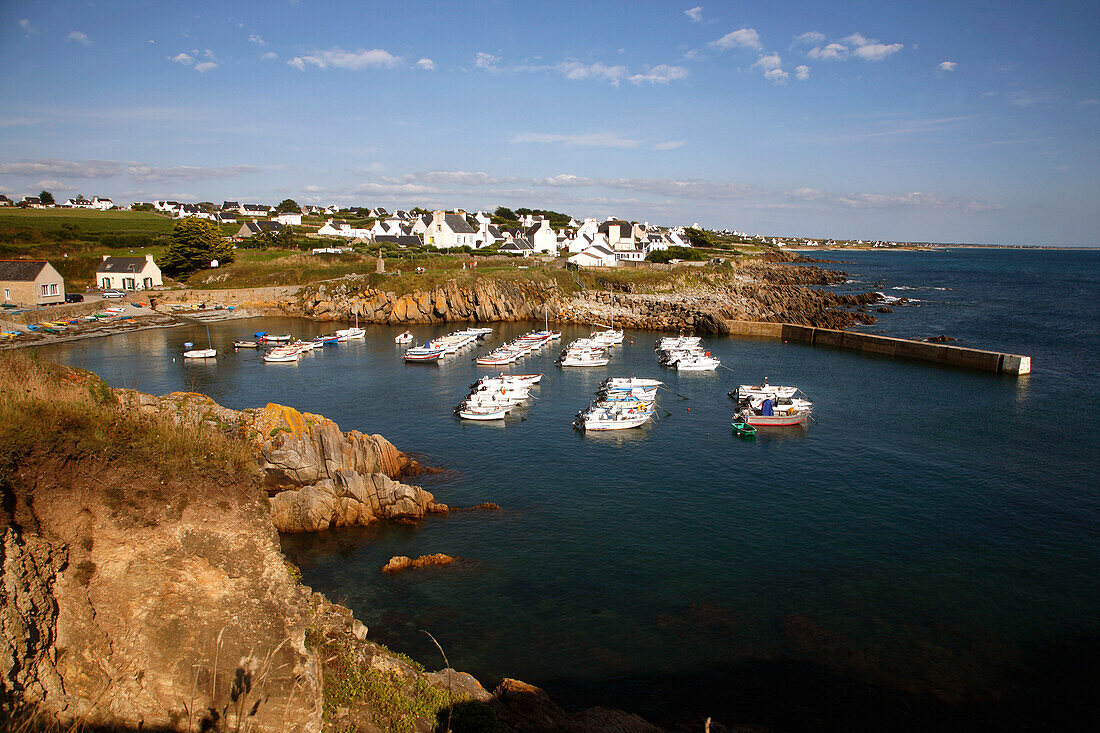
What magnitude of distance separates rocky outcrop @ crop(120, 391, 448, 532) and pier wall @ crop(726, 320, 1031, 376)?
46867 mm

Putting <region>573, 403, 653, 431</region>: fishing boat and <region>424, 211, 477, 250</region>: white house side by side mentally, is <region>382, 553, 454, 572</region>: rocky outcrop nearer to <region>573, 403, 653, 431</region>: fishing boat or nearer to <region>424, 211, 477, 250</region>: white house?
<region>573, 403, 653, 431</region>: fishing boat

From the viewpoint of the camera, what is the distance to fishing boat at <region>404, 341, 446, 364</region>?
53.9 m

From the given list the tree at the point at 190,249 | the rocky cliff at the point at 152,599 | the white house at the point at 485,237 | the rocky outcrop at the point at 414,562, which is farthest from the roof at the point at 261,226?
the rocky cliff at the point at 152,599

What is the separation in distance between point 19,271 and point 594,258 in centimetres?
7211

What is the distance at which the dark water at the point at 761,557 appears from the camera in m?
15.0

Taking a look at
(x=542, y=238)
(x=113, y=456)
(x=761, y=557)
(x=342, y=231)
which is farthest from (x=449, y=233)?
→ (x=113, y=456)

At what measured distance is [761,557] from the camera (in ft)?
67.8

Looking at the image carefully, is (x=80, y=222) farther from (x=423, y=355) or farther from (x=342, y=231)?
(x=423, y=355)

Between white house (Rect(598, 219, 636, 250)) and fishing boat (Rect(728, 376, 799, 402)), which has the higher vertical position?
white house (Rect(598, 219, 636, 250))

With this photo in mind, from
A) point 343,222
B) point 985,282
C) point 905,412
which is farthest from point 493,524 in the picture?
point 985,282

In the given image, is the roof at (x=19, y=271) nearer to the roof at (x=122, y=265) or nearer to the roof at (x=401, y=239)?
the roof at (x=122, y=265)

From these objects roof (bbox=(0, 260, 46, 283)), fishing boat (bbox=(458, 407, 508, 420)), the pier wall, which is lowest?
fishing boat (bbox=(458, 407, 508, 420))

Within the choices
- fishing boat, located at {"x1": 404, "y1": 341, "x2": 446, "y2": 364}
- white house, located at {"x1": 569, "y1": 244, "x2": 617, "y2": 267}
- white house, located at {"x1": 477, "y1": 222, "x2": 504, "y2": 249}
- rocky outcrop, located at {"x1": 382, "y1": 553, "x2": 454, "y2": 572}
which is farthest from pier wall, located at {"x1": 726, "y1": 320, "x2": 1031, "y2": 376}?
white house, located at {"x1": 477, "y1": 222, "x2": 504, "y2": 249}

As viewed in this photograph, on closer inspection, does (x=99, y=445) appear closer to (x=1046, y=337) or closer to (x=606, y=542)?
(x=606, y=542)
